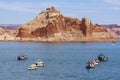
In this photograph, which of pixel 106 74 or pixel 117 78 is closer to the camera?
pixel 117 78

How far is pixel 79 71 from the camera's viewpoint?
4176 inches

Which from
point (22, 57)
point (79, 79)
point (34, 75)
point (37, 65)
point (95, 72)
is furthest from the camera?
point (22, 57)

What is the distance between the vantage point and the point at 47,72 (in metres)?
105

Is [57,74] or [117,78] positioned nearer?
[117,78]

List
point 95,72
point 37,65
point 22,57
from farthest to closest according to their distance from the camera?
point 22,57, point 37,65, point 95,72

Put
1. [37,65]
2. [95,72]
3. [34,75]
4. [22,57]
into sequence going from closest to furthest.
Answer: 1. [34,75]
2. [95,72]
3. [37,65]
4. [22,57]

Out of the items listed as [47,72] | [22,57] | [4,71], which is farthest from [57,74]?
[22,57]

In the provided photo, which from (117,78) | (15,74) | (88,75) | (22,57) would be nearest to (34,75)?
(15,74)

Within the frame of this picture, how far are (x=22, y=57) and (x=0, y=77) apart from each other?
2248 inches

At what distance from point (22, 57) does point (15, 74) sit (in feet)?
170

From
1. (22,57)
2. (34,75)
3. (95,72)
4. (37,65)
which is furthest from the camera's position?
(22,57)

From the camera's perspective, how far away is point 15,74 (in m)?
98.8

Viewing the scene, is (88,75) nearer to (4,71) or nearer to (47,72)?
(47,72)

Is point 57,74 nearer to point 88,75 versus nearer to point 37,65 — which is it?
point 88,75
